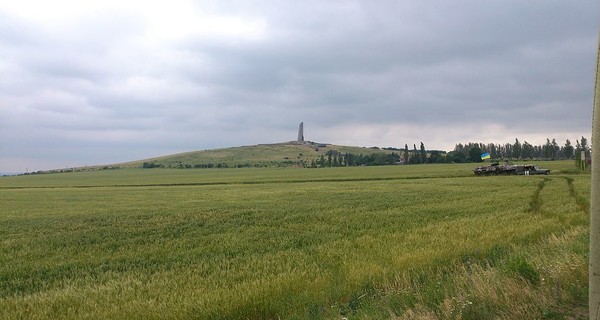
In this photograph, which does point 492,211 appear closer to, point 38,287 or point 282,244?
point 282,244

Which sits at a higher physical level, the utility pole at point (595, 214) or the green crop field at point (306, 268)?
the utility pole at point (595, 214)

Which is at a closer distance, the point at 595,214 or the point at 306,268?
the point at 595,214

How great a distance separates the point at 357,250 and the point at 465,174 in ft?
242

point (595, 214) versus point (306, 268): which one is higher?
point (595, 214)

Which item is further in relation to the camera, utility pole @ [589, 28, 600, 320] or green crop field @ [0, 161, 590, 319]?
green crop field @ [0, 161, 590, 319]

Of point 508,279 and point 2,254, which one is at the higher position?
point 508,279

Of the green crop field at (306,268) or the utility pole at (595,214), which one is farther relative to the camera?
the green crop field at (306,268)

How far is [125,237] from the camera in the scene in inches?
771

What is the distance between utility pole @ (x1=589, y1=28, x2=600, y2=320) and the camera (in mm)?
4105

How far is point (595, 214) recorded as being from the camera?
4254 millimetres

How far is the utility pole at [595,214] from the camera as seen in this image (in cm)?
411

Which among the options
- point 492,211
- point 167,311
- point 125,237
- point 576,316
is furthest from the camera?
point 492,211

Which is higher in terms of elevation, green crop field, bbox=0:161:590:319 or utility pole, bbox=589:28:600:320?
utility pole, bbox=589:28:600:320

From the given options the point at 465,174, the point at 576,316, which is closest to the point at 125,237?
the point at 576,316
